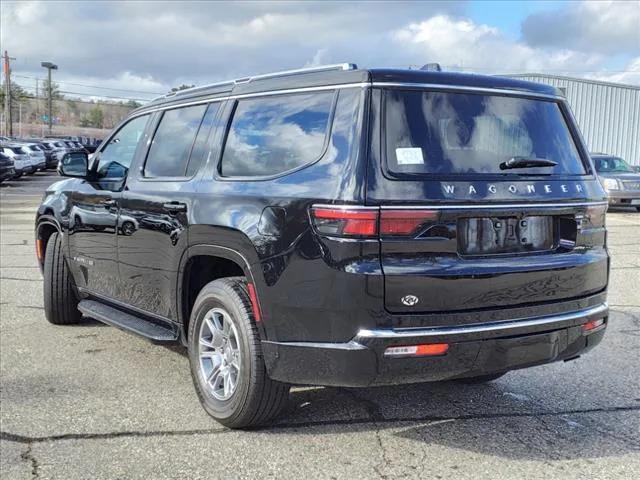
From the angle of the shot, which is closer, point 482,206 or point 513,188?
point 482,206

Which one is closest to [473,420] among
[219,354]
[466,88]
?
[219,354]

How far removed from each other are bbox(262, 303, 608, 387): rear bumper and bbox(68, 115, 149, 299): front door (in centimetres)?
215

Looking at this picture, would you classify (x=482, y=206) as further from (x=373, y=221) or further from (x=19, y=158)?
(x=19, y=158)

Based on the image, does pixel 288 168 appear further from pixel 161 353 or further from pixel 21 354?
pixel 21 354

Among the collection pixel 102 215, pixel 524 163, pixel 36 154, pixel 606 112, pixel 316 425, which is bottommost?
pixel 316 425

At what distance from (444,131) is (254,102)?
3.98ft

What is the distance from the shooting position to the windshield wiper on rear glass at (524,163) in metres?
3.56

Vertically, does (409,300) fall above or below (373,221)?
below

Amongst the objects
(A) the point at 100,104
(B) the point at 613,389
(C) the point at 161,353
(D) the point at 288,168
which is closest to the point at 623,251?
(B) the point at 613,389

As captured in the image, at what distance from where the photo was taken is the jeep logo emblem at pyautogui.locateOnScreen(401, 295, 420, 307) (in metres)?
3.18

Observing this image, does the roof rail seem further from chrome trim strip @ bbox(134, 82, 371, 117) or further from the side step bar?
the side step bar

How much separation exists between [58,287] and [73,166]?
1.25 m

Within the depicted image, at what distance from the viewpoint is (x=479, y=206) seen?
3357 millimetres

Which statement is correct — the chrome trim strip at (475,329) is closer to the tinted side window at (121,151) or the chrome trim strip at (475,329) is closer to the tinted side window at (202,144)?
the tinted side window at (202,144)
